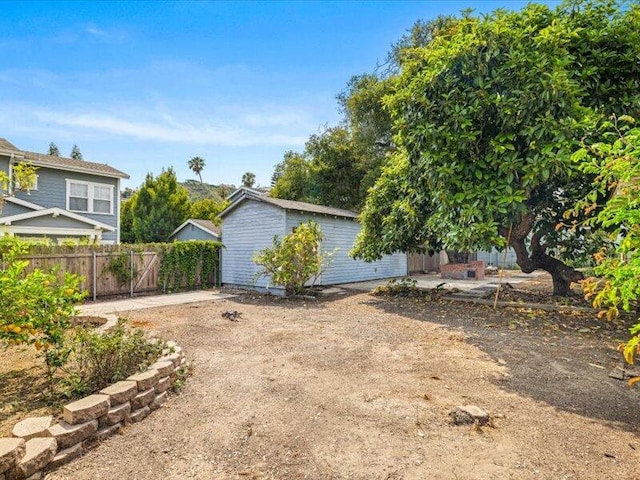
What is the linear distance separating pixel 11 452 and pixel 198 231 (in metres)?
18.6

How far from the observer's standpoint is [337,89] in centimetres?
2186

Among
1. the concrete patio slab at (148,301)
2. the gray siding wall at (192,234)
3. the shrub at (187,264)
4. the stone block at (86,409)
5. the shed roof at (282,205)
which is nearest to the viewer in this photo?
the stone block at (86,409)

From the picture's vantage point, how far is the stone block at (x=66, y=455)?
2.49 m

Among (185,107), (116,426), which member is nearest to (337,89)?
(185,107)

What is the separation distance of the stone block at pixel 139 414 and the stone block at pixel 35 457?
0.67 meters

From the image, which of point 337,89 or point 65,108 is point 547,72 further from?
point 337,89

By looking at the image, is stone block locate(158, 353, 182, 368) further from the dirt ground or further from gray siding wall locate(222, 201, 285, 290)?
gray siding wall locate(222, 201, 285, 290)

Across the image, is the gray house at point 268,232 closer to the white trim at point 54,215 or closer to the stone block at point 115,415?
the white trim at point 54,215

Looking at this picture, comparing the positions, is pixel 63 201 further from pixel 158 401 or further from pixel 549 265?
pixel 549 265

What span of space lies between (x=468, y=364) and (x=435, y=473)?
2.61m

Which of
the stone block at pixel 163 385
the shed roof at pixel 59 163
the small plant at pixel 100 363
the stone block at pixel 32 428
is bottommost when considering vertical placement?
the stone block at pixel 163 385

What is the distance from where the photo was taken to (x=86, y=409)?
9.12ft

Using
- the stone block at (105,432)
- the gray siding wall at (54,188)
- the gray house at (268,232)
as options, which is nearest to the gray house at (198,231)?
the gray siding wall at (54,188)

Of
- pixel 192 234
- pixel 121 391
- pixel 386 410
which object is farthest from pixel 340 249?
pixel 121 391
